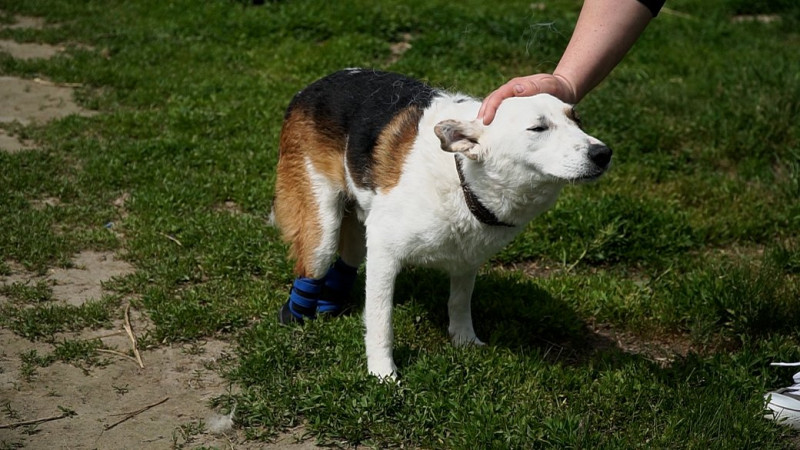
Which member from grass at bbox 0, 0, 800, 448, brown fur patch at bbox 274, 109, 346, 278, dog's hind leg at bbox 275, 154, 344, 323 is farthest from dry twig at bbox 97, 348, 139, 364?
brown fur patch at bbox 274, 109, 346, 278

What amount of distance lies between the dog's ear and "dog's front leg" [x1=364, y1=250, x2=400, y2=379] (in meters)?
0.65

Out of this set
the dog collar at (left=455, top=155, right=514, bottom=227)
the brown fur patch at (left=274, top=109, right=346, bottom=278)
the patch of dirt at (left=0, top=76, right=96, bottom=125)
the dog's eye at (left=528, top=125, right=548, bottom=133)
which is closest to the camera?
the dog's eye at (left=528, top=125, right=548, bottom=133)

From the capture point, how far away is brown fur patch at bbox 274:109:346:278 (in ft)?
14.6

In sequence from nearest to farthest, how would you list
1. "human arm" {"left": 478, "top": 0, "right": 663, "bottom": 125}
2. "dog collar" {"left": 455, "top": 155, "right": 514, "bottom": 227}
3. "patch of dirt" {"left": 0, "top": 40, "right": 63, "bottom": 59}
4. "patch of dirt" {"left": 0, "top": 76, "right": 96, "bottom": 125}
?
1. "dog collar" {"left": 455, "top": 155, "right": 514, "bottom": 227}
2. "human arm" {"left": 478, "top": 0, "right": 663, "bottom": 125}
3. "patch of dirt" {"left": 0, "top": 76, "right": 96, "bottom": 125}
4. "patch of dirt" {"left": 0, "top": 40, "right": 63, "bottom": 59}

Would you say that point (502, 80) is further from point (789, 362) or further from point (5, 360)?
point (5, 360)

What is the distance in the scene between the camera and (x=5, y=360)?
417cm

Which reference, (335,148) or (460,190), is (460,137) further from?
(335,148)

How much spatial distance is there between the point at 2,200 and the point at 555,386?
3788 millimetres

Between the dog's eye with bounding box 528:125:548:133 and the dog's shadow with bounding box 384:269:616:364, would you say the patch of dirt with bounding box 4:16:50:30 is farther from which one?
the dog's eye with bounding box 528:125:548:133

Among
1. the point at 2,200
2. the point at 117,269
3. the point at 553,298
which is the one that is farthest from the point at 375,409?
the point at 2,200

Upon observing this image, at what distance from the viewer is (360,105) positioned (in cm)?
440

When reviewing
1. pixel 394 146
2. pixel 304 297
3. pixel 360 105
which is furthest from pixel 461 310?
pixel 360 105

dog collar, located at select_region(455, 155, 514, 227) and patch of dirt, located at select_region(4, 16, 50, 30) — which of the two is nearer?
dog collar, located at select_region(455, 155, 514, 227)

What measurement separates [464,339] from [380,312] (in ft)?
2.19
